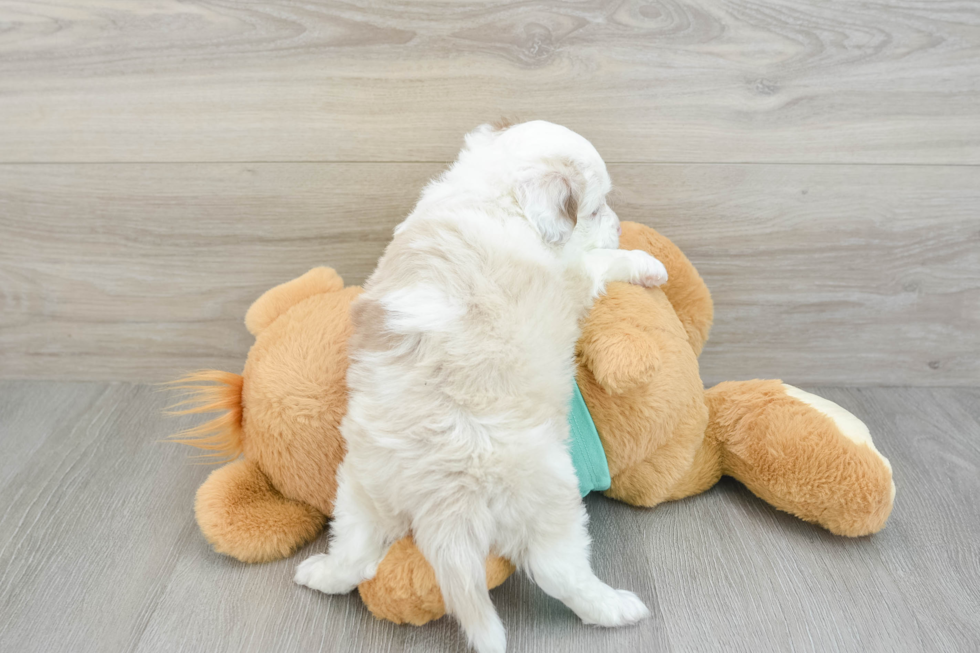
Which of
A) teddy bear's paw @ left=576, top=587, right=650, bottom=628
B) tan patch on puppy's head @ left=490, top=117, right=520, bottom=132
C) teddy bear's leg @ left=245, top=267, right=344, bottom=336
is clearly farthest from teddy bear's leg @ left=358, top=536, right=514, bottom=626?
tan patch on puppy's head @ left=490, top=117, right=520, bottom=132

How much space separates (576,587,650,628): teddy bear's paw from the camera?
0.93 metres

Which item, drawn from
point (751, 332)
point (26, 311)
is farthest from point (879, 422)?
point (26, 311)

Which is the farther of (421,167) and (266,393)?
(421,167)

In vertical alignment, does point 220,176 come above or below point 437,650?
above

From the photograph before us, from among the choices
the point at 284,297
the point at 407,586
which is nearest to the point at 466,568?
the point at 407,586

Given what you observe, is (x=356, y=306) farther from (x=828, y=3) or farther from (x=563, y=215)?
(x=828, y=3)

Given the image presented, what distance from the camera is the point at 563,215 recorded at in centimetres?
97

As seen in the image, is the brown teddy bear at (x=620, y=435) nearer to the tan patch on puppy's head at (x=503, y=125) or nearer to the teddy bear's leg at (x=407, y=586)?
the teddy bear's leg at (x=407, y=586)

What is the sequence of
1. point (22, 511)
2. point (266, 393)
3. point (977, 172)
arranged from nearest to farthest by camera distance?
point (266, 393), point (22, 511), point (977, 172)

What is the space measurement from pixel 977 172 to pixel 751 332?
54 cm

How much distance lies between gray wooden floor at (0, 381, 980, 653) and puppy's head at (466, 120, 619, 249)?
518mm

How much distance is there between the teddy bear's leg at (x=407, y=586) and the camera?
908 mm

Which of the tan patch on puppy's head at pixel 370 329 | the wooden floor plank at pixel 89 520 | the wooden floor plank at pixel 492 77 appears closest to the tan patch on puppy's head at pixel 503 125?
the wooden floor plank at pixel 492 77

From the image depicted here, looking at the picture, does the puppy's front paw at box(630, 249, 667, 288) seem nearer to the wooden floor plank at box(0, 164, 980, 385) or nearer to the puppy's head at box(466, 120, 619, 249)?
the puppy's head at box(466, 120, 619, 249)
